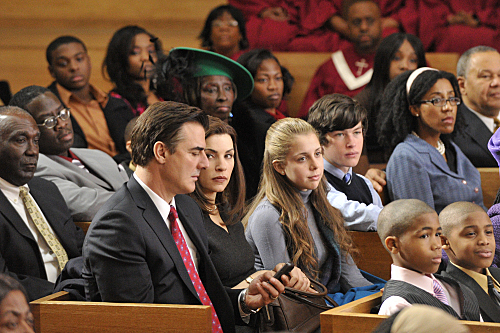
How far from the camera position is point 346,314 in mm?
1663

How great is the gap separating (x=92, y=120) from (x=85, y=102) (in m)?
0.14

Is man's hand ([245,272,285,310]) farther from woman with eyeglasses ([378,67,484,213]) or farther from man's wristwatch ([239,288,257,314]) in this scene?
woman with eyeglasses ([378,67,484,213])

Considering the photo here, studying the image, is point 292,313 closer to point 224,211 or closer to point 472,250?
point 224,211

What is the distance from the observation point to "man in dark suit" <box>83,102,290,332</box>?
1696 millimetres

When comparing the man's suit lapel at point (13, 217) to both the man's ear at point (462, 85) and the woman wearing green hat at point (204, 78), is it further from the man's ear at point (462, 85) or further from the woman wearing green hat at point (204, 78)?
→ the man's ear at point (462, 85)

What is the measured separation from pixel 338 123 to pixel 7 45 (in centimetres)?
318

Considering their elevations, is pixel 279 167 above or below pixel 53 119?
below

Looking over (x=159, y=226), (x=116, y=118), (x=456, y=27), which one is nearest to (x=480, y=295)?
(x=159, y=226)

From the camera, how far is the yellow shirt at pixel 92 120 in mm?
3545

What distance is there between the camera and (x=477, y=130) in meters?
3.28

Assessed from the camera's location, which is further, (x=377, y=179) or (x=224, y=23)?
(x=224, y=23)

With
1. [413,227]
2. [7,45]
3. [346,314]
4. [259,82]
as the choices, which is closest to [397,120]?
[259,82]

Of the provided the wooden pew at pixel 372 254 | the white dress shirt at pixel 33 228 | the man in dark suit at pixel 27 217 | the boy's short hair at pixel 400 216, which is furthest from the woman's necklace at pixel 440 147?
the white dress shirt at pixel 33 228

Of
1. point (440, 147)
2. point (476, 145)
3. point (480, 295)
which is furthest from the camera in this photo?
point (476, 145)
